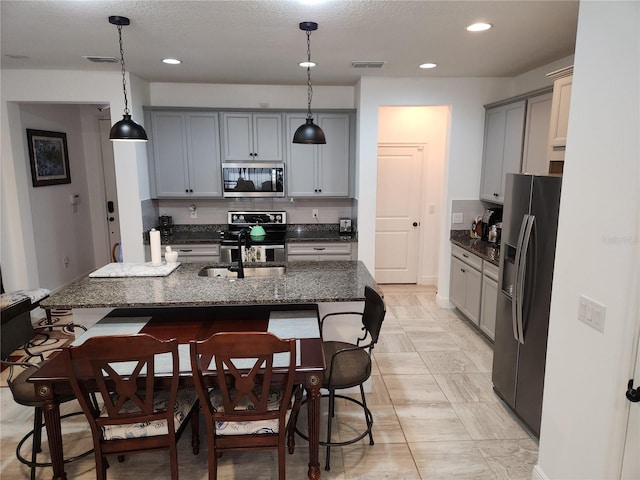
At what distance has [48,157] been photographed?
5203 mm

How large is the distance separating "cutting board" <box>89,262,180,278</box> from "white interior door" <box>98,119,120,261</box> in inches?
138

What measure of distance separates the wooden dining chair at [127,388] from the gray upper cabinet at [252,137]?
3.37 metres

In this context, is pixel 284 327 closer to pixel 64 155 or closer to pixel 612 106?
pixel 612 106

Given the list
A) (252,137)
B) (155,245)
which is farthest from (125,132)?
(252,137)

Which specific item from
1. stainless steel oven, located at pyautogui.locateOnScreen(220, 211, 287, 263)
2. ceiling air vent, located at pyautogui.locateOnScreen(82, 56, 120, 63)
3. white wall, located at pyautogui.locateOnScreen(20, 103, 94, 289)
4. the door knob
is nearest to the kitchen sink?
stainless steel oven, located at pyautogui.locateOnScreen(220, 211, 287, 263)

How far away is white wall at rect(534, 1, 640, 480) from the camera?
163 cm

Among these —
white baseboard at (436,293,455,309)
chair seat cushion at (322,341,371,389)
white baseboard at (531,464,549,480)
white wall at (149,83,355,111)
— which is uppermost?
white wall at (149,83,355,111)

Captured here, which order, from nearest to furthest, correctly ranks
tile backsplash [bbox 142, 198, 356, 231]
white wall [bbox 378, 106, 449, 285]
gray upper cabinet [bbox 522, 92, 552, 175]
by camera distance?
gray upper cabinet [bbox 522, 92, 552, 175] < tile backsplash [bbox 142, 198, 356, 231] < white wall [bbox 378, 106, 449, 285]

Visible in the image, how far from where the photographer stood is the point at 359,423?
2873 mm

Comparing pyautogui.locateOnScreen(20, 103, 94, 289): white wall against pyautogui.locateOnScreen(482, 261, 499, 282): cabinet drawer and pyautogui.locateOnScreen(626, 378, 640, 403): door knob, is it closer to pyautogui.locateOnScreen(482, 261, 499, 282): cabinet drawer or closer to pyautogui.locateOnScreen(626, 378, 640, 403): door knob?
pyautogui.locateOnScreen(482, 261, 499, 282): cabinet drawer

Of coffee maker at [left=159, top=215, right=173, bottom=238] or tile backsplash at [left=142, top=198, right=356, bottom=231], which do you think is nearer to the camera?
coffee maker at [left=159, top=215, right=173, bottom=238]

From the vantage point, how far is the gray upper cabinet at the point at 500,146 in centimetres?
400

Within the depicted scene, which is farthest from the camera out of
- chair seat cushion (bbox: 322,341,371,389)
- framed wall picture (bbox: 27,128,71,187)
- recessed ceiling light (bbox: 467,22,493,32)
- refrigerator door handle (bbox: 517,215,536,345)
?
framed wall picture (bbox: 27,128,71,187)

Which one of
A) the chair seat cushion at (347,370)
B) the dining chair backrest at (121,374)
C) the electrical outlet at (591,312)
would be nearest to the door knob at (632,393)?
the electrical outlet at (591,312)
